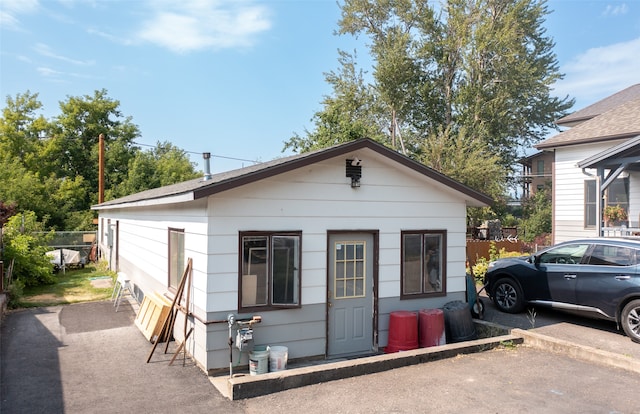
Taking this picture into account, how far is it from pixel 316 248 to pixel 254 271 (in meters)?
1.10

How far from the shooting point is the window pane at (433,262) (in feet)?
27.3

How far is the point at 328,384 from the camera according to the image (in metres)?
5.99

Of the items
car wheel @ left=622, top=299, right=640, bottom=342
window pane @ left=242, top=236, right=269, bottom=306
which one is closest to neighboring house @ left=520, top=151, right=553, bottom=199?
car wheel @ left=622, top=299, right=640, bottom=342

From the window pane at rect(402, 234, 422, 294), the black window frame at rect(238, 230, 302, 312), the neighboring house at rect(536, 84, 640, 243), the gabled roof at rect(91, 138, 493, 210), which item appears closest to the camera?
the gabled roof at rect(91, 138, 493, 210)

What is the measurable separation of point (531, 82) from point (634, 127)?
58.5 feet

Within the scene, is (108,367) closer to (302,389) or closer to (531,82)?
(302,389)

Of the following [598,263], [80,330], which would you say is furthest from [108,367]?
[598,263]

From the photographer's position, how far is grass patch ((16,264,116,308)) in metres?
11.7

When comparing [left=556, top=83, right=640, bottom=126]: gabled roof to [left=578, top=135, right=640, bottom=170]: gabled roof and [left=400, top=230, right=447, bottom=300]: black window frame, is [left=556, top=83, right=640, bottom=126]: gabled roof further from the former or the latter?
[left=400, top=230, right=447, bottom=300]: black window frame

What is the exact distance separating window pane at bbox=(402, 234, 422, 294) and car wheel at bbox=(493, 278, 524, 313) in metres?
2.89

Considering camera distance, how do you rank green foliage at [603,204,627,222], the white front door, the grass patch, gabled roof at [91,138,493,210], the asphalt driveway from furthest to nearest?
green foliage at [603,204,627,222]
the grass patch
the white front door
gabled roof at [91,138,493,210]
the asphalt driveway

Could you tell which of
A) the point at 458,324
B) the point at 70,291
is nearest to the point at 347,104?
the point at 70,291

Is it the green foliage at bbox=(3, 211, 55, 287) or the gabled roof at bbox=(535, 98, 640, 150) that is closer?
the green foliage at bbox=(3, 211, 55, 287)

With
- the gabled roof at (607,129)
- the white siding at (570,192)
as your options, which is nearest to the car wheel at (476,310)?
the white siding at (570,192)
